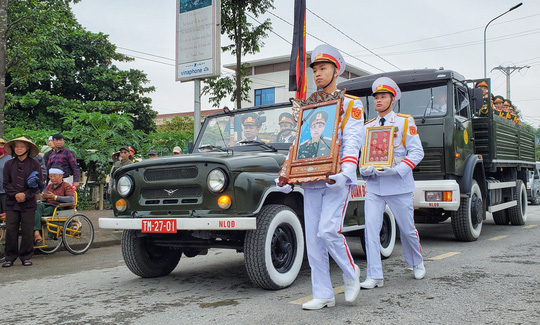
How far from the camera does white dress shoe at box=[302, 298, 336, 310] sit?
154 inches

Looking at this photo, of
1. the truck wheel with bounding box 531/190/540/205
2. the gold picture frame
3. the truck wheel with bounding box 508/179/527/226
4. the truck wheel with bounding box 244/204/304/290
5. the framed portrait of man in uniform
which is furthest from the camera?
the truck wheel with bounding box 531/190/540/205

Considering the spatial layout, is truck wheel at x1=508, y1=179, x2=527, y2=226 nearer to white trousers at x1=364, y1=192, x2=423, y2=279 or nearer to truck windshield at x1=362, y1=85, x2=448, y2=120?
truck windshield at x1=362, y1=85, x2=448, y2=120

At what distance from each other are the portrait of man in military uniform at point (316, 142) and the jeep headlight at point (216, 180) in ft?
2.72

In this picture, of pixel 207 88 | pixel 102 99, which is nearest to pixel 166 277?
pixel 207 88

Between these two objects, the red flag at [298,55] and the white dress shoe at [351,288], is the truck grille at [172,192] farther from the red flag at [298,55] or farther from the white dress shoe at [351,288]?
the red flag at [298,55]

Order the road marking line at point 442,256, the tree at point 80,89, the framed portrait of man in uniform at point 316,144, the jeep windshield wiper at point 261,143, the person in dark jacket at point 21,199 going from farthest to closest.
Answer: the tree at point 80,89, the person in dark jacket at point 21,199, the road marking line at point 442,256, the jeep windshield wiper at point 261,143, the framed portrait of man in uniform at point 316,144

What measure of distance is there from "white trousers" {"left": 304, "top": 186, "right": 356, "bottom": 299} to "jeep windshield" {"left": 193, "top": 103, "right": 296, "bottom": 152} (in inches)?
67.5

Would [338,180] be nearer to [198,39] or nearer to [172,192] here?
[172,192]

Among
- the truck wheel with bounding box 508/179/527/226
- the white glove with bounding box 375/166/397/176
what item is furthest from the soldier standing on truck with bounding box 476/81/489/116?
the white glove with bounding box 375/166/397/176

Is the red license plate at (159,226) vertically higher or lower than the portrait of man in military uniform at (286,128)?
lower

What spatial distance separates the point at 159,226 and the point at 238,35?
13842 mm

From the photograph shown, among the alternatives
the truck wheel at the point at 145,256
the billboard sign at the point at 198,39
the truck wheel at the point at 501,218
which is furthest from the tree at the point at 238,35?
the truck wheel at the point at 145,256

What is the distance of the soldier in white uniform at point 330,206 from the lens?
3.87m

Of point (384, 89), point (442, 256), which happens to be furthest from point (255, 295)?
point (442, 256)
